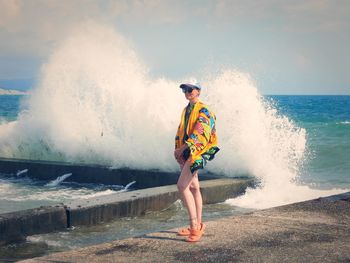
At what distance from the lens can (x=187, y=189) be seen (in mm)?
4133

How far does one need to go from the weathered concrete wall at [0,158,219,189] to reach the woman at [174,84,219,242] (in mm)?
4062

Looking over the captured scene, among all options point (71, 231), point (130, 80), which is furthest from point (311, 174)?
point (71, 231)

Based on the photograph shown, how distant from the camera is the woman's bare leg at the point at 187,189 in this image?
409 cm

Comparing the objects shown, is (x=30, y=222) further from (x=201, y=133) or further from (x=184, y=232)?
(x=201, y=133)

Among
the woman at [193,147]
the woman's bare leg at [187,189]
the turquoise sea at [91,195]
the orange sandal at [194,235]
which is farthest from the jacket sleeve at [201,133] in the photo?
the turquoise sea at [91,195]

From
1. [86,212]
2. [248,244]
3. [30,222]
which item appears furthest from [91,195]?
[248,244]

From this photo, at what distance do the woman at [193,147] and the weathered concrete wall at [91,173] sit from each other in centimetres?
406

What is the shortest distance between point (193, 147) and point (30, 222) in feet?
7.10

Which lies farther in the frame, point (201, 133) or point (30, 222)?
point (30, 222)

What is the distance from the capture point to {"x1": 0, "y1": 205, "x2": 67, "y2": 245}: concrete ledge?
16.5ft

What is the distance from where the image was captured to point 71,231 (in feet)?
17.8

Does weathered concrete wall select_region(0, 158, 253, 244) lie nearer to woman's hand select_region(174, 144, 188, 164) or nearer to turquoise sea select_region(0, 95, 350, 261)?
turquoise sea select_region(0, 95, 350, 261)

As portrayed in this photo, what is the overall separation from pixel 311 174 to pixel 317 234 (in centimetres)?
853

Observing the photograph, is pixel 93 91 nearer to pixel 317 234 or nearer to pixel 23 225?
pixel 23 225
